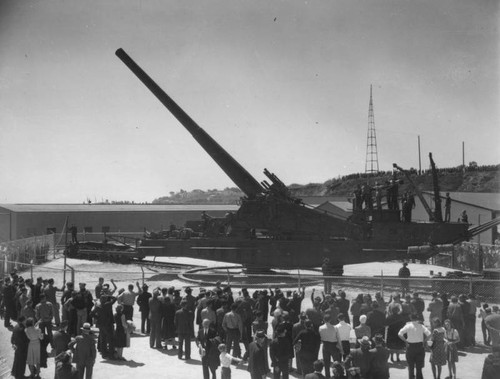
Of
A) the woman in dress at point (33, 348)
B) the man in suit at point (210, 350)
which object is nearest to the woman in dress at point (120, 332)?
the woman in dress at point (33, 348)

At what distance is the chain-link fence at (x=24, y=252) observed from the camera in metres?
21.2

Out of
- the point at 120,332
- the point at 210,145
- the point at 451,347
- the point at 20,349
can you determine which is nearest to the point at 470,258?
the point at 210,145

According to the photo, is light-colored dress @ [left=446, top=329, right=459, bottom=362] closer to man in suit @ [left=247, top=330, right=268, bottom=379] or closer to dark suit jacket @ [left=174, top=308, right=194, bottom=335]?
man in suit @ [left=247, top=330, right=268, bottom=379]

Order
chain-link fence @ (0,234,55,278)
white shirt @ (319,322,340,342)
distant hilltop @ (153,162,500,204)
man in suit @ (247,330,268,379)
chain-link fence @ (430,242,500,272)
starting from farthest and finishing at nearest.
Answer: distant hilltop @ (153,162,500,204)
chain-link fence @ (430,242,500,272)
chain-link fence @ (0,234,55,278)
white shirt @ (319,322,340,342)
man in suit @ (247,330,268,379)

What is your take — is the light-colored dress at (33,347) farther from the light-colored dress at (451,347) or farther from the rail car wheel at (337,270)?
the rail car wheel at (337,270)

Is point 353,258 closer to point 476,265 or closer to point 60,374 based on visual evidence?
point 476,265

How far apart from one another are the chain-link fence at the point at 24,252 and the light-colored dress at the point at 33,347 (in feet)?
39.2

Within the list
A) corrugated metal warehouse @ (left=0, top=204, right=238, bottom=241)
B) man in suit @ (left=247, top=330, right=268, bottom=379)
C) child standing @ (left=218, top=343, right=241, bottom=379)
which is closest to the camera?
child standing @ (left=218, top=343, right=241, bottom=379)

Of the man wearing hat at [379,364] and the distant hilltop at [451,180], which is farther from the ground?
the distant hilltop at [451,180]

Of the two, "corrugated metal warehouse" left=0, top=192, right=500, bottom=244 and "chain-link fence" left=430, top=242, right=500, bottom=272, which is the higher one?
"corrugated metal warehouse" left=0, top=192, right=500, bottom=244

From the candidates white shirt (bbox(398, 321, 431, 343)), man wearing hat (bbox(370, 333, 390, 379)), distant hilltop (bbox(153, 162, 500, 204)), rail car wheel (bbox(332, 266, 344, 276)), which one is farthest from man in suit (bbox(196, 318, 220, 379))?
distant hilltop (bbox(153, 162, 500, 204))

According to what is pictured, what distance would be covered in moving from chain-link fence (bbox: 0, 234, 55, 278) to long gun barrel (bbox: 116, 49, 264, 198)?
8.53 metres

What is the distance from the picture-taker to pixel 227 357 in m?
7.55

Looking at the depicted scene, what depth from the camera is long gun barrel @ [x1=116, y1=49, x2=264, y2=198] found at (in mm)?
20328
